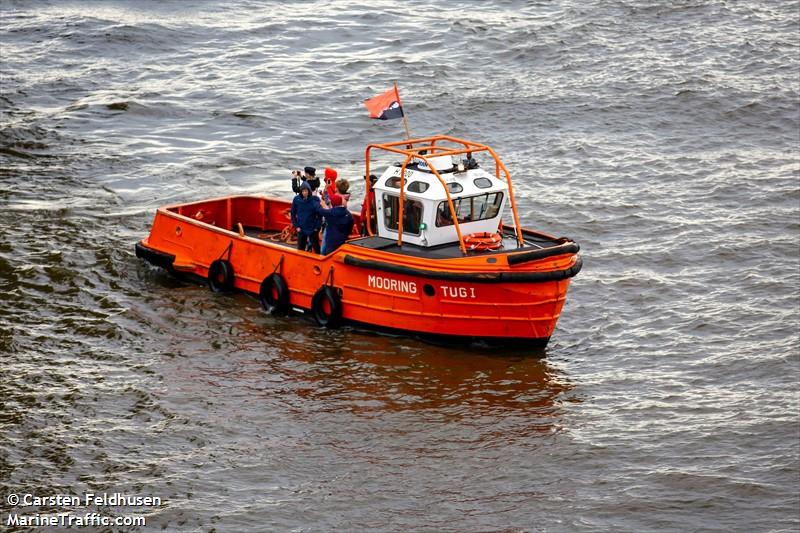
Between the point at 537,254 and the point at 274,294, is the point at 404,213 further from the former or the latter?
the point at 274,294

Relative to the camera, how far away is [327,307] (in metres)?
17.7

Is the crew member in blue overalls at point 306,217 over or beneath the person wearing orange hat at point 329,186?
beneath

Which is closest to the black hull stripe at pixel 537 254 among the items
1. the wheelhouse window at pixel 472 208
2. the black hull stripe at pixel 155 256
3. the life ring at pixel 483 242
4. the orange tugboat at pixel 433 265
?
the orange tugboat at pixel 433 265

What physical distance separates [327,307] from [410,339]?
1367mm

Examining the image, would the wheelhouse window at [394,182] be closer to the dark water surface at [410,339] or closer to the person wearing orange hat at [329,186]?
the person wearing orange hat at [329,186]

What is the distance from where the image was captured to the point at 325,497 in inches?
520

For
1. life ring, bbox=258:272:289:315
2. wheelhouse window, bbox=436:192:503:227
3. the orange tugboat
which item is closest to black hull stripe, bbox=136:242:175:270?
the orange tugboat

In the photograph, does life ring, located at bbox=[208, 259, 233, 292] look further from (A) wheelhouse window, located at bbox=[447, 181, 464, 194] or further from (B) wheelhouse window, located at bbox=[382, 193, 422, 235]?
(A) wheelhouse window, located at bbox=[447, 181, 464, 194]

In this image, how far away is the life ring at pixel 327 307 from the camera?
689 inches

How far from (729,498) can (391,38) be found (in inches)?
856

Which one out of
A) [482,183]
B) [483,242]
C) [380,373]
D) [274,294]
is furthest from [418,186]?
[274,294]

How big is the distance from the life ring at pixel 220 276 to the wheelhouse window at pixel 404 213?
9.79ft

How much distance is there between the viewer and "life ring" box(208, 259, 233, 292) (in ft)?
62.3

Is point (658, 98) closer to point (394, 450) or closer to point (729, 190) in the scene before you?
point (729, 190)
